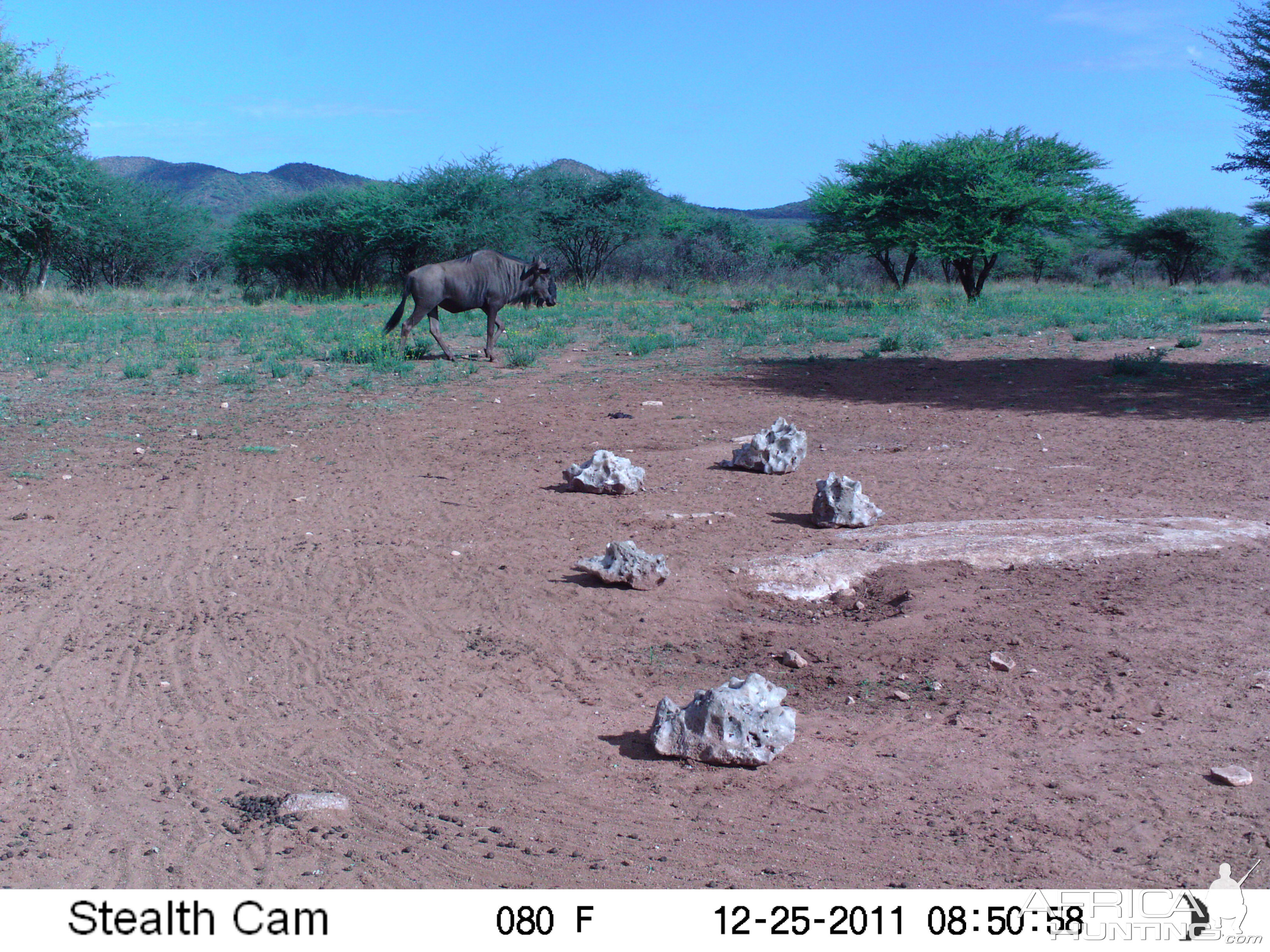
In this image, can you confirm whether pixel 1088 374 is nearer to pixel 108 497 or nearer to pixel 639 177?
pixel 108 497

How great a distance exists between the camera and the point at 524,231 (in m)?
33.7

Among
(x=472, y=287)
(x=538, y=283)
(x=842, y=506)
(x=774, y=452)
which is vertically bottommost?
(x=842, y=506)

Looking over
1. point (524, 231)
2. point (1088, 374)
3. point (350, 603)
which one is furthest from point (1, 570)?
point (524, 231)

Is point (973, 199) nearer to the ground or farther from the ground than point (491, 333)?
farther from the ground

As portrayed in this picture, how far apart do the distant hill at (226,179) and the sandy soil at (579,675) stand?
88839mm

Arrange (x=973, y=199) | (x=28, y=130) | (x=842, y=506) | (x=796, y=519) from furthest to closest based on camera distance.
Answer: (x=973, y=199) → (x=28, y=130) → (x=796, y=519) → (x=842, y=506)

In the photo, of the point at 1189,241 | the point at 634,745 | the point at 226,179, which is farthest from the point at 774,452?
the point at 226,179

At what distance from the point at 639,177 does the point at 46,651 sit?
36614mm

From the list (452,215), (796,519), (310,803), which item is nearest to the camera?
(310,803)

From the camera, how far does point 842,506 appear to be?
6.25 metres

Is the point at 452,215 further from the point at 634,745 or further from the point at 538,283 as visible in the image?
the point at 634,745

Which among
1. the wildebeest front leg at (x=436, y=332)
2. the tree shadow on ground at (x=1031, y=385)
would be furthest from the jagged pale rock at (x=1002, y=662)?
the wildebeest front leg at (x=436, y=332)

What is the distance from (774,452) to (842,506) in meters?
1.56

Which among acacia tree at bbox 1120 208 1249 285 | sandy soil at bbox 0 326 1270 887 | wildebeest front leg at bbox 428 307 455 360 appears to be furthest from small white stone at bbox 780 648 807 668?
acacia tree at bbox 1120 208 1249 285
